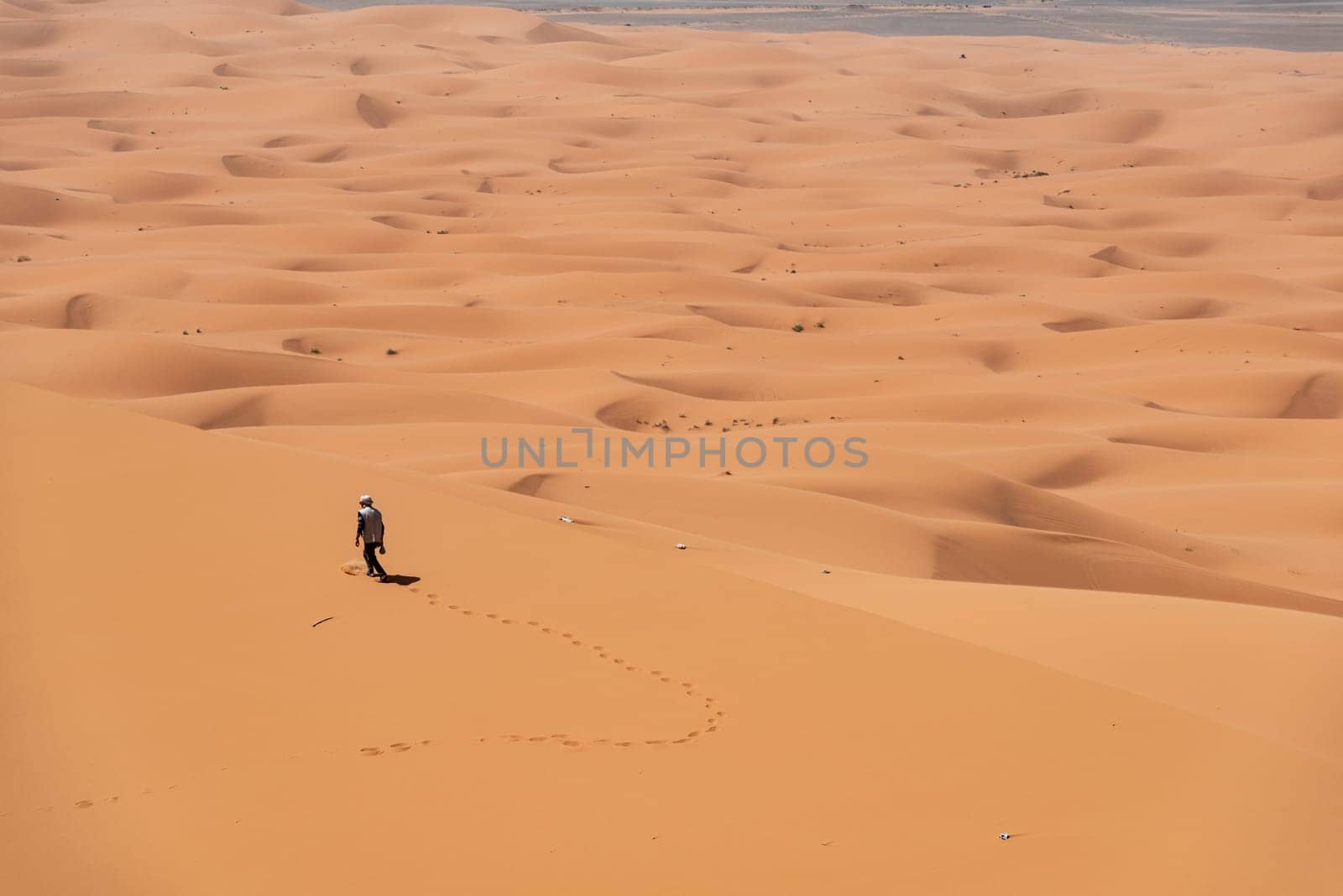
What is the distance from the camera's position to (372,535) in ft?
24.0

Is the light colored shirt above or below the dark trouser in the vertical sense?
above

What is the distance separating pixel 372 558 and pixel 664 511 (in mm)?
4490

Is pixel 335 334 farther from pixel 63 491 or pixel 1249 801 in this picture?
pixel 1249 801

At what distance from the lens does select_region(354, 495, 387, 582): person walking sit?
7.29m

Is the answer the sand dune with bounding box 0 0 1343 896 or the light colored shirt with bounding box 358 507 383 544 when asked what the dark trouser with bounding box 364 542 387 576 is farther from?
the sand dune with bounding box 0 0 1343 896

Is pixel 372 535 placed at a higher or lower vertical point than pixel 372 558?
higher

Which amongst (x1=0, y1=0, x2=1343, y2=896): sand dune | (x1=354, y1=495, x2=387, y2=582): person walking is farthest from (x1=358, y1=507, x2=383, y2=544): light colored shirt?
(x1=0, y1=0, x2=1343, y2=896): sand dune

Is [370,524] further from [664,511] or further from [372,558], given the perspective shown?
[664,511]

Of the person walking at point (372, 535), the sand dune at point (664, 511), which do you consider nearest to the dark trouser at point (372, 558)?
the person walking at point (372, 535)

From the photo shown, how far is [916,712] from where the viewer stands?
5.93m

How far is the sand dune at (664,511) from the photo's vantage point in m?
4.95

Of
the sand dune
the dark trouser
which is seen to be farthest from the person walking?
the sand dune

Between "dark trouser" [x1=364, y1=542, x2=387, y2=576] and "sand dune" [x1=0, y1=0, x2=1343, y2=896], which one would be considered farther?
"dark trouser" [x1=364, y1=542, x2=387, y2=576]

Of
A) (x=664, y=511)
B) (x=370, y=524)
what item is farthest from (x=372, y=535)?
(x=664, y=511)
